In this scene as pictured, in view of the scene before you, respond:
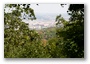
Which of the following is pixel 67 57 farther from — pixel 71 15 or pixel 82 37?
pixel 71 15

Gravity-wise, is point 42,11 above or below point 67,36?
above

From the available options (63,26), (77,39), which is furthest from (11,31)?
(77,39)

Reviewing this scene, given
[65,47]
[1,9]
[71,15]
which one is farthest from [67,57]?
[1,9]

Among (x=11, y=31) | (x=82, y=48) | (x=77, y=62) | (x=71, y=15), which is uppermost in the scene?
(x=71, y=15)

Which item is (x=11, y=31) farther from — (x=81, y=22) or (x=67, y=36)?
(x=81, y=22)

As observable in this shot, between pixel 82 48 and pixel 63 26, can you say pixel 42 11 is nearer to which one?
→ pixel 63 26

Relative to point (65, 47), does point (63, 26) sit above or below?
above
